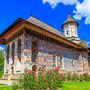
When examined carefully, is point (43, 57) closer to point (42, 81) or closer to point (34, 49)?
point (34, 49)

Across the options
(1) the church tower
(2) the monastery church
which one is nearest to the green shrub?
(2) the monastery church

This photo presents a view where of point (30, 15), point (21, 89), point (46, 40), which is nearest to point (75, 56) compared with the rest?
point (46, 40)

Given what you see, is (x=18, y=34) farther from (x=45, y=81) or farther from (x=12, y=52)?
(x=45, y=81)

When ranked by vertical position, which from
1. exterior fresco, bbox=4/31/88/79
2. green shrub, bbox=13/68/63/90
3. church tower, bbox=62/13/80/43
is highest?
church tower, bbox=62/13/80/43

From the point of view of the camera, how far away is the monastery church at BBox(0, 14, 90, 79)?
16344mm

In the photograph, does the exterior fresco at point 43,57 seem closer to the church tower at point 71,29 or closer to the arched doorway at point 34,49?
the arched doorway at point 34,49

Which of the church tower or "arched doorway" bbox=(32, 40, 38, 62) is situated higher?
the church tower

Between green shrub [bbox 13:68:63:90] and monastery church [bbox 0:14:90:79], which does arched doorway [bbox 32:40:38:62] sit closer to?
monastery church [bbox 0:14:90:79]

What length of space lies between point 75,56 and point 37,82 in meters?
17.4

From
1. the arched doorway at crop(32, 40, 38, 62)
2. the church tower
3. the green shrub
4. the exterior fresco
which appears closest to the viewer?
the green shrub

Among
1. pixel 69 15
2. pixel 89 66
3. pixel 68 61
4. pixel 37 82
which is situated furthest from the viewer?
pixel 69 15

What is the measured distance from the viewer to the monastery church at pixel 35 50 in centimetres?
1634

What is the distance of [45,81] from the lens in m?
8.45

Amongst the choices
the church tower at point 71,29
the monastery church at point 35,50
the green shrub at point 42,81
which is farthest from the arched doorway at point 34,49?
the church tower at point 71,29
